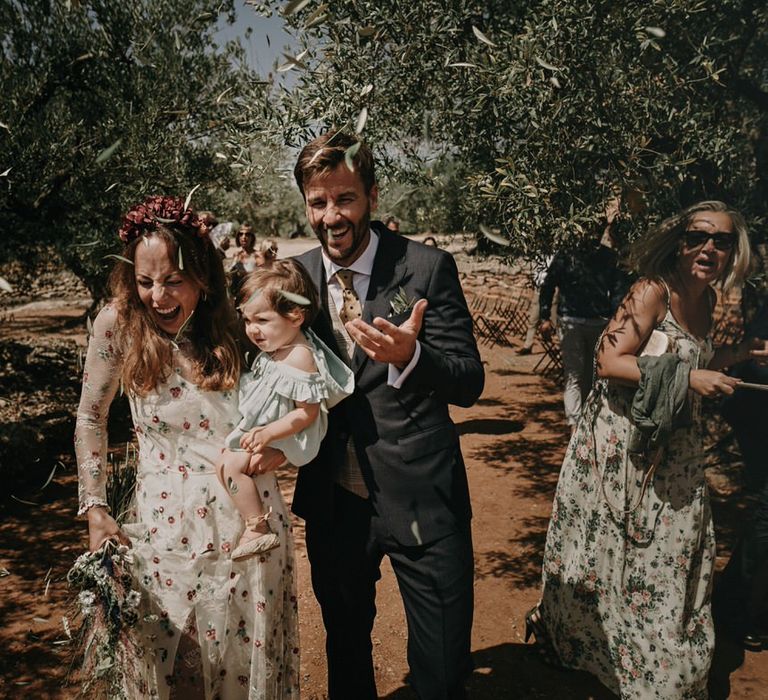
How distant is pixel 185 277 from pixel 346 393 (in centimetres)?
81

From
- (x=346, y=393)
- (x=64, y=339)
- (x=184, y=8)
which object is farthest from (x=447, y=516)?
(x=64, y=339)

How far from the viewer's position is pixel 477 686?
385cm

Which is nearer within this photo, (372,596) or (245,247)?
(372,596)

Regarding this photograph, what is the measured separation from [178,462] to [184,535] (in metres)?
0.30

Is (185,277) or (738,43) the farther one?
(738,43)

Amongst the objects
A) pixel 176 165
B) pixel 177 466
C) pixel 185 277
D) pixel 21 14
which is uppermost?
pixel 21 14

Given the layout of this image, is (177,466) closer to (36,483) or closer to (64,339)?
(36,483)

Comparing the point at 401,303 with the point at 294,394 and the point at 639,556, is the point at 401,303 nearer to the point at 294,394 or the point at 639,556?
the point at 294,394

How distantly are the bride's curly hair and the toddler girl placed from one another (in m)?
0.14

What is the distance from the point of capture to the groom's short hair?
8.16 ft

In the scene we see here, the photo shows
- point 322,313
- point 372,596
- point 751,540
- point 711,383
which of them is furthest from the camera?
point 751,540

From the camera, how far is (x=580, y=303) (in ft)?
23.4

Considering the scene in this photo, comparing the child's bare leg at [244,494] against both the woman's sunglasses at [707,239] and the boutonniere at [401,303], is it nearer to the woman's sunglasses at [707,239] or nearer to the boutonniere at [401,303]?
the boutonniere at [401,303]

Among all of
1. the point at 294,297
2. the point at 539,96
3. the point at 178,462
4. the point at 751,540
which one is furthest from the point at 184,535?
the point at 751,540
